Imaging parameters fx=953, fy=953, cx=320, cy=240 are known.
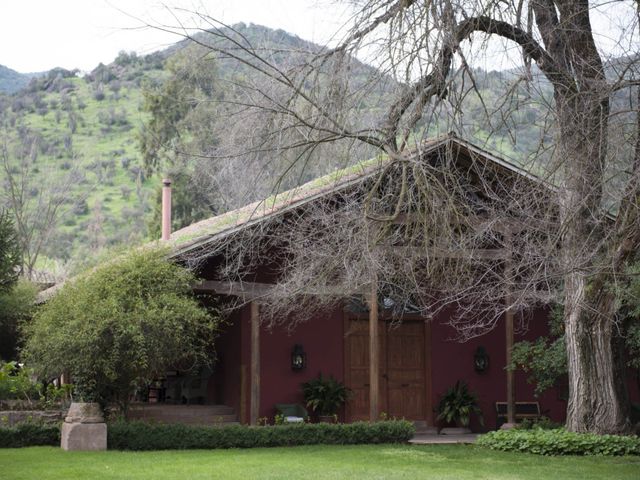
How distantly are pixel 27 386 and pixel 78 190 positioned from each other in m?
36.6

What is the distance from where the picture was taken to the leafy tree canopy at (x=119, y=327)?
13859 millimetres

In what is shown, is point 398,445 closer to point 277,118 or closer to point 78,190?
point 277,118

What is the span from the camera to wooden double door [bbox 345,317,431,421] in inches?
719

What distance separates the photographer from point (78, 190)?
169ft

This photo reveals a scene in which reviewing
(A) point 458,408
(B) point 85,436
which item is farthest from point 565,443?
(B) point 85,436

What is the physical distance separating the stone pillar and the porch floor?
525cm

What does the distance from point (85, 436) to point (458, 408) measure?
291 inches

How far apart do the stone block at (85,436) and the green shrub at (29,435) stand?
0.65 m

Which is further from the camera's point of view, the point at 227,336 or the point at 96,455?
the point at 227,336

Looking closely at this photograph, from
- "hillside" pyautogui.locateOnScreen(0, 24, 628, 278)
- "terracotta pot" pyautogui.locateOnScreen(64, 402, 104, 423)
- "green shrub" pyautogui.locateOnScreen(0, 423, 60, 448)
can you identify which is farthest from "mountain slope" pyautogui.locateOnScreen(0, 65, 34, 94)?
"terracotta pot" pyautogui.locateOnScreen(64, 402, 104, 423)

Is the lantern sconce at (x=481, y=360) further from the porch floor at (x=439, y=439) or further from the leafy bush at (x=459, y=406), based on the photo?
the porch floor at (x=439, y=439)

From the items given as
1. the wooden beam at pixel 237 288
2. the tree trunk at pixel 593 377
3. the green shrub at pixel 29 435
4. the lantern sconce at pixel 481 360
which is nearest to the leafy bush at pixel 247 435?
the green shrub at pixel 29 435

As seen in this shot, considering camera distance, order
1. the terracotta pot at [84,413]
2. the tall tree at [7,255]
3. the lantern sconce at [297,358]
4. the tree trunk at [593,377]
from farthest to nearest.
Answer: the tall tree at [7,255] → the lantern sconce at [297,358] → the tree trunk at [593,377] → the terracotta pot at [84,413]

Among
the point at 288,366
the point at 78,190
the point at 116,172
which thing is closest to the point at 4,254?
the point at 288,366
